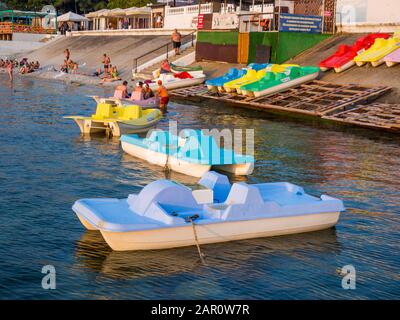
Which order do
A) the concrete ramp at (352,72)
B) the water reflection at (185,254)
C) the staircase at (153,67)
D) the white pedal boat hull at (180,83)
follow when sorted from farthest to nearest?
1. the staircase at (153,67)
2. the white pedal boat hull at (180,83)
3. the concrete ramp at (352,72)
4. the water reflection at (185,254)

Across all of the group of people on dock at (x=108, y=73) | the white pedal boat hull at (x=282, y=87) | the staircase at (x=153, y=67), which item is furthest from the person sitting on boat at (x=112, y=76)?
the white pedal boat hull at (x=282, y=87)

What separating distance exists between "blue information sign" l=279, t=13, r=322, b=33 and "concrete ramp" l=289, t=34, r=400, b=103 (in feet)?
3.74

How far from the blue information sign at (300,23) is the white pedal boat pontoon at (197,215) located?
26645 mm

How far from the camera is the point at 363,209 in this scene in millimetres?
13586

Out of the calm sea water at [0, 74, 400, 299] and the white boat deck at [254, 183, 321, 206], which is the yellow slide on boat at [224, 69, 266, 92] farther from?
the white boat deck at [254, 183, 321, 206]

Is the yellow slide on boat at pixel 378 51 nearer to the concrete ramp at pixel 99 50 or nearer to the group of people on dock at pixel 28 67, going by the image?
the concrete ramp at pixel 99 50

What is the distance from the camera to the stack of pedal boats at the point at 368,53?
99.4ft

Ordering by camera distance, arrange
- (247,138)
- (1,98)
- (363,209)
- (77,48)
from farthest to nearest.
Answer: (77,48), (1,98), (247,138), (363,209)

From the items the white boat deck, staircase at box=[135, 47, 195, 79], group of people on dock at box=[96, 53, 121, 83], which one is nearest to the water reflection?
the white boat deck

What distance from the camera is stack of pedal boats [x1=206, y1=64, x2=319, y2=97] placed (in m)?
30.8
